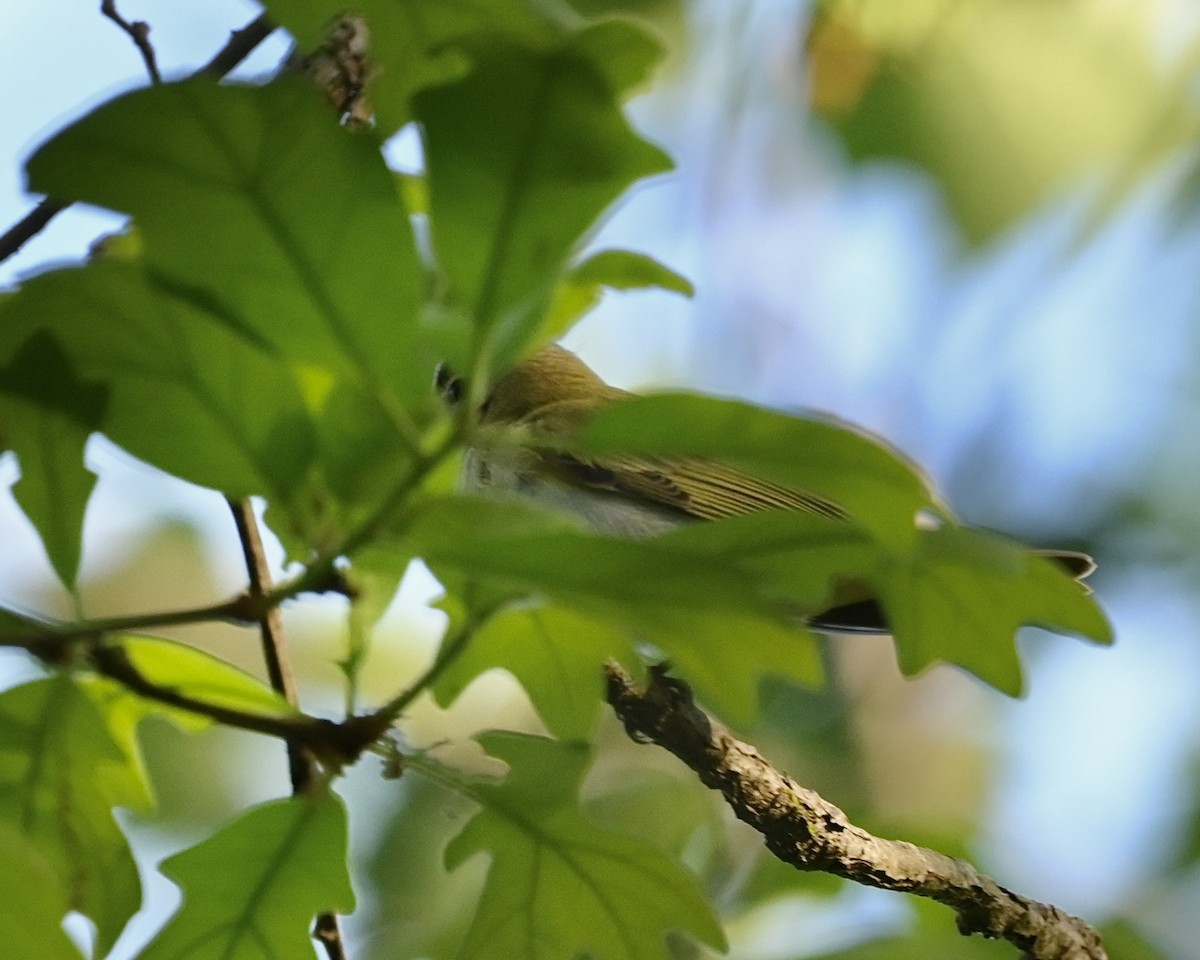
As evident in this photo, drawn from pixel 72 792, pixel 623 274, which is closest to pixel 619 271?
pixel 623 274

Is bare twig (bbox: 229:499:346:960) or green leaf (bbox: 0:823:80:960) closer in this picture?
green leaf (bbox: 0:823:80:960)

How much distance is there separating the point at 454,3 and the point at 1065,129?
1.98 metres

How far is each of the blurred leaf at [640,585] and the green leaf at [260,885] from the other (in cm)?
18

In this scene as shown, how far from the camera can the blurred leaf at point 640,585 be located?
36 centimetres

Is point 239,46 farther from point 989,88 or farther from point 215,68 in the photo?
point 989,88

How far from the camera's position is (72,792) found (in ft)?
1.78

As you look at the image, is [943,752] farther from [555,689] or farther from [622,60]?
[622,60]

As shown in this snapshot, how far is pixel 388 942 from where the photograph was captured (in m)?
1.55

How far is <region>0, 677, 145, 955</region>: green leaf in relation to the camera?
51 cm

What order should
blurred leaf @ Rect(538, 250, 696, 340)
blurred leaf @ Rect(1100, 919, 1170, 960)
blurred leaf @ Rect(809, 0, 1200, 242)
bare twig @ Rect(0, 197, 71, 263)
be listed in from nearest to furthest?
blurred leaf @ Rect(538, 250, 696, 340) → bare twig @ Rect(0, 197, 71, 263) → blurred leaf @ Rect(1100, 919, 1170, 960) → blurred leaf @ Rect(809, 0, 1200, 242)

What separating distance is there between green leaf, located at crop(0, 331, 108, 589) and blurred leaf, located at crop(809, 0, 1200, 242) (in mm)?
1744

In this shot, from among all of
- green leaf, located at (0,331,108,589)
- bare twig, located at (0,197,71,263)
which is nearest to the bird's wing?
bare twig, located at (0,197,71,263)

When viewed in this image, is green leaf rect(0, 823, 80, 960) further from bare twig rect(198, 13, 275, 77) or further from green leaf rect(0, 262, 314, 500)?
bare twig rect(198, 13, 275, 77)

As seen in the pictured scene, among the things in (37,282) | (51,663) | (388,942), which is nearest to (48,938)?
(51,663)
